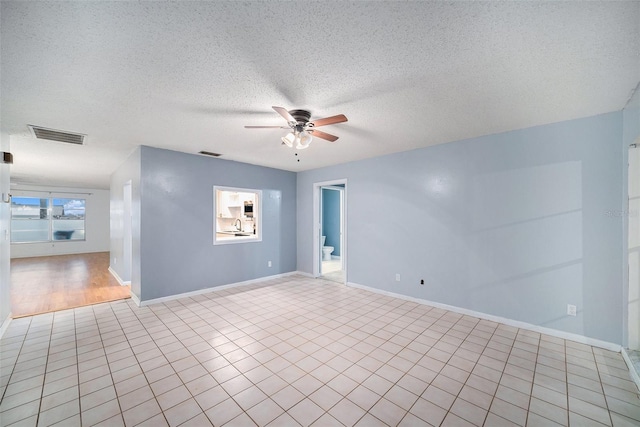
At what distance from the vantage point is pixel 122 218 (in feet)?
18.2

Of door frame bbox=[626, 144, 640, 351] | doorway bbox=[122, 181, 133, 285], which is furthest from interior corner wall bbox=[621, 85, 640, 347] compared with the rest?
doorway bbox=[122, 181, 133, 285]

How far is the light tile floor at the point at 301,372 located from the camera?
1837mm

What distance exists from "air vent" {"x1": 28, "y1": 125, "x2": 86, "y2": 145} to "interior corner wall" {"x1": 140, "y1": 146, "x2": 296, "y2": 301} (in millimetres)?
776

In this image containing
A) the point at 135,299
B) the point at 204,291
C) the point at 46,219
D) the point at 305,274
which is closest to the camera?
the point at 135,299

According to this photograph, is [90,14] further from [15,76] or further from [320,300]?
[320,300]

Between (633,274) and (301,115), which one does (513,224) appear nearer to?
(633,274)

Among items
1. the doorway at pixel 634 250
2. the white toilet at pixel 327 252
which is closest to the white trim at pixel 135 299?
the white toilet at pixel 327 252

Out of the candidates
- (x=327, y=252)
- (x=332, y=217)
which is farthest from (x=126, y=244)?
(x=332, y=217)

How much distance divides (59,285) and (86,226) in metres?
5.42

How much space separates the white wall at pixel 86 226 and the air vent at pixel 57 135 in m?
7.35

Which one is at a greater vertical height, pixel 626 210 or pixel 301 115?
pixel 301 115

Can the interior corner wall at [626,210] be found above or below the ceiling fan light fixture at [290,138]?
below

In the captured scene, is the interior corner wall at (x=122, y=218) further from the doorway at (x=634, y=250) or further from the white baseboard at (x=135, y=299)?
the doorway at (x=634, y=250)

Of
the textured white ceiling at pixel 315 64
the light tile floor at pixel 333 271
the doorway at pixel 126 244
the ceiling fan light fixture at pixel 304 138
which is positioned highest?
the textured white ceiling at pixel 315 64
